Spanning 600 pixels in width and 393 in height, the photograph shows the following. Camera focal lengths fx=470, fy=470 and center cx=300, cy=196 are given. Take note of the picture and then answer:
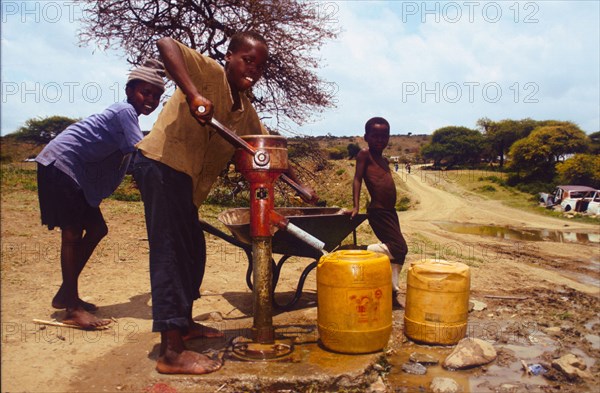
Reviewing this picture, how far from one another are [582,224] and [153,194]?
1782 cm

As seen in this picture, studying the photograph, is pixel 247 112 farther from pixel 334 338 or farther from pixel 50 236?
pixel 50 236

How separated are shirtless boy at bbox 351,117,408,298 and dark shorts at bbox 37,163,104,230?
7.53ft

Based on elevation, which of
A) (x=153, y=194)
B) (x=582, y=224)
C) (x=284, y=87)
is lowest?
(x=582, y=224)

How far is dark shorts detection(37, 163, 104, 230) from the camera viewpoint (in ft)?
11.3

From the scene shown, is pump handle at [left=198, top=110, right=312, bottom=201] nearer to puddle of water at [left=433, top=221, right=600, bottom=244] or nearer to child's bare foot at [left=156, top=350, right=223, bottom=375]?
child's bare foot at [left=156, top=350, right=223, bottom=375]

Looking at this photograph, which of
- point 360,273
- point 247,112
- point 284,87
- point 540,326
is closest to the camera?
point 360,273

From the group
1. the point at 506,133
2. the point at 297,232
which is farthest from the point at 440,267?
the point at 506,133

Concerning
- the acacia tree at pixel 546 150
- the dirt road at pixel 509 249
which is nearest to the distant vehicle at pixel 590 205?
the dirt road at pixel 509 249

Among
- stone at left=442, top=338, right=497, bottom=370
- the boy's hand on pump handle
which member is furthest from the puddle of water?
the boy's hand on pump handle

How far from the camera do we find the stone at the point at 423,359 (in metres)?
3.33

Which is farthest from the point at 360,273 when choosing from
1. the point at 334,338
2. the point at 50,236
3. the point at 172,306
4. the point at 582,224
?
the point at 582,224

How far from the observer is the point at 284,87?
14680 mm

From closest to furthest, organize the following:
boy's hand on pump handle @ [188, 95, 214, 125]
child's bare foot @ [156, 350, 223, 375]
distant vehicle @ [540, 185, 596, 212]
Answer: boy's hand on pump handle @ [188, 95, 214, 125] < child's bare foot @ [156, 350, 223, 375] < distant vehicle @ [540, 185, 596, 212]

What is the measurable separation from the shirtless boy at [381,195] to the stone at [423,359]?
102cm
